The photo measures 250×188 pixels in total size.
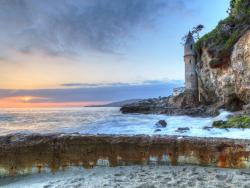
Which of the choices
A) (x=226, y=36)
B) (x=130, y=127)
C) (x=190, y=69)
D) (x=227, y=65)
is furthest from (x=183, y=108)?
(x=130, y=127)

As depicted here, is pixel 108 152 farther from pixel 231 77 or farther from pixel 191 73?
pixel 191 73

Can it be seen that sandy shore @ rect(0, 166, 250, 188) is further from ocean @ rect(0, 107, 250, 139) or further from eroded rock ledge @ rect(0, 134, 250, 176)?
ocean @ rect(0, 107, 250, 139)

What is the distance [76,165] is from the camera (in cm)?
563

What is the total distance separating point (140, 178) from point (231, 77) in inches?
1033

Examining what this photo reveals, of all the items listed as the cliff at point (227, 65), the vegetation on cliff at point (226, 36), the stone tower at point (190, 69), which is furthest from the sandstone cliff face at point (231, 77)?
the stone tower at point (190, 69)

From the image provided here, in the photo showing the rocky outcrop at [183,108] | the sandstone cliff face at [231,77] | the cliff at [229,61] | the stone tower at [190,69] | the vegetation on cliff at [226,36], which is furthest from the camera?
the stone tower at [190,69]

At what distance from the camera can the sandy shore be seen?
174 inches

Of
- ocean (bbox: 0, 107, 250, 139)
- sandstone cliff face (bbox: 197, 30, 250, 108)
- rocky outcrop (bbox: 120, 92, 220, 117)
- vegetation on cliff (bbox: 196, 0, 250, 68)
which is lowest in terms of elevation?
ocean (bbox: 0, 107, 250, 139)

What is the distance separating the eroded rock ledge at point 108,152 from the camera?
5562 millimetres

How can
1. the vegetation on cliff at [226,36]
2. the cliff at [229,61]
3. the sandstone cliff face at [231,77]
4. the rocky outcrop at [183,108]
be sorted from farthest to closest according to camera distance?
the rocky outcrop at [183,108]
the vegetation on cliff at [226,36]
the cliff at [229,61]
the sandstone cliff face at [231,77]

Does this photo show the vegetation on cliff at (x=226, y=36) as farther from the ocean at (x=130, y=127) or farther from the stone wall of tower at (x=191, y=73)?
the stone wall of tower at (x=191, y=73)

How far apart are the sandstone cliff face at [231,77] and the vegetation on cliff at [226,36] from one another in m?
0.81

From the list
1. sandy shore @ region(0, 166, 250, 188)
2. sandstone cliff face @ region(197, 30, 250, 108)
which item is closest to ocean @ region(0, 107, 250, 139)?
sandstone cliff face @ region(197, 30, 250, 108)

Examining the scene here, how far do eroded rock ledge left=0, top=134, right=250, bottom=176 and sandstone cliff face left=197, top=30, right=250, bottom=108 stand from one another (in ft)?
70.3
